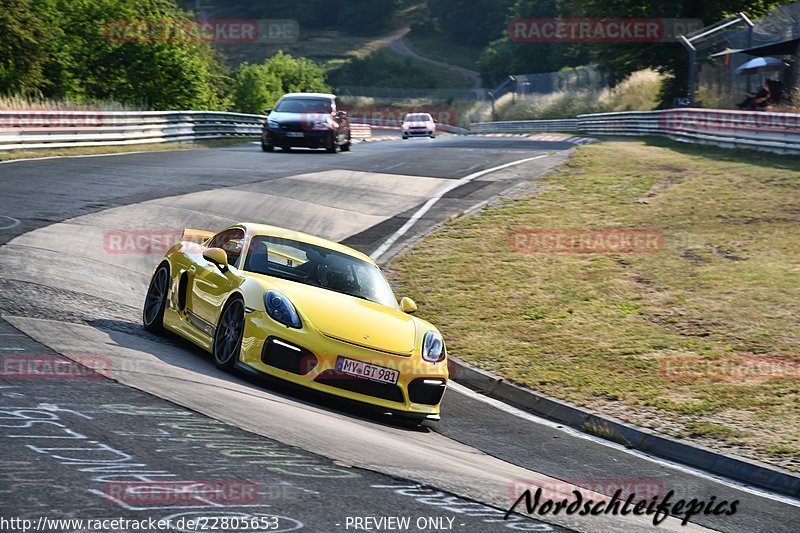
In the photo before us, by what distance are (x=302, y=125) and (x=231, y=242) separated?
2186 centimetres

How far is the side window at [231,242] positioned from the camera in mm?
9648

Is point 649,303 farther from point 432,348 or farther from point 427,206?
point 427,206

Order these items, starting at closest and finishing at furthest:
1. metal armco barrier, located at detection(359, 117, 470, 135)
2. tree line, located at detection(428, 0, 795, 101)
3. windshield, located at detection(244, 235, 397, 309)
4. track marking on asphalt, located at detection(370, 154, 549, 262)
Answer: windshield, located at detection(244, 235, 397, 309)
track marking on asphalt, located at detection(370, 154, 549, 262)
tree line, located at detection(428, 0, 795, 101)
metal armco barrier, located at detection(359, 117, 470, 135)

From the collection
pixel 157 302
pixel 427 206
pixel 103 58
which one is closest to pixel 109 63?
pixel 103 58

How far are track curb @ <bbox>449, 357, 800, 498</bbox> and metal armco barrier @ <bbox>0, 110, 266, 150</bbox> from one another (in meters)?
18.1

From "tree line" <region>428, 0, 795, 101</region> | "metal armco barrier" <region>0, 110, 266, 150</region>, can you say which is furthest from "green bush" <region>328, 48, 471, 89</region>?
"metal armco barrier" <region>0, 110, 266, 150</region>

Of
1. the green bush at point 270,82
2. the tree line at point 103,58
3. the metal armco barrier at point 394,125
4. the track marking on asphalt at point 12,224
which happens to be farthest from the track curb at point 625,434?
the metal armco barrier at point 394,125

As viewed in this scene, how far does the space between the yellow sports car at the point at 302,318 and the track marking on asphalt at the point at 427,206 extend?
638 centimetres

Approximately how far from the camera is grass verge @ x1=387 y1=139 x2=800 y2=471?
9.74 meters

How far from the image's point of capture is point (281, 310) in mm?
8352

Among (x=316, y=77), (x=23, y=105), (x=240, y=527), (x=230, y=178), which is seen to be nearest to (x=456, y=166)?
(x=230, y=178)

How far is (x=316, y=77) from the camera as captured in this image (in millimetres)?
72125

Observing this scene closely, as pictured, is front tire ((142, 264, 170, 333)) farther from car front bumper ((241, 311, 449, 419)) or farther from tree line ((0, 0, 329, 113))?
tree line ((0, 0, 329, 113))

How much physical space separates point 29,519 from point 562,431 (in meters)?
5.77
